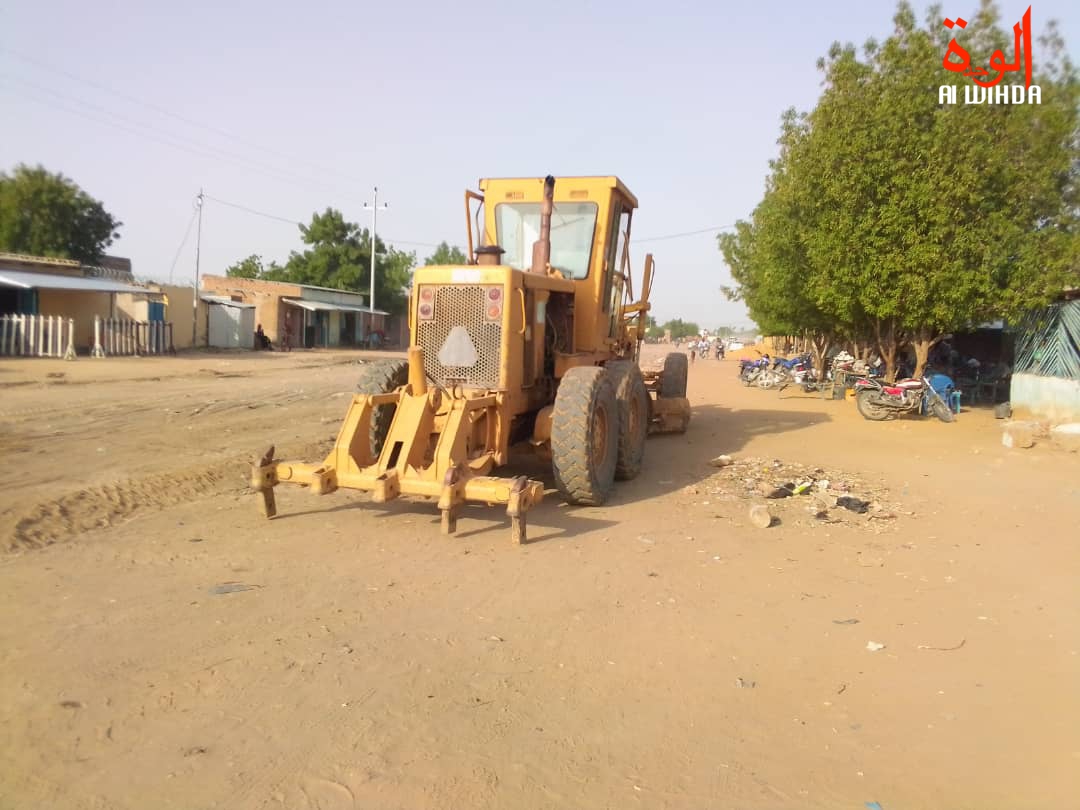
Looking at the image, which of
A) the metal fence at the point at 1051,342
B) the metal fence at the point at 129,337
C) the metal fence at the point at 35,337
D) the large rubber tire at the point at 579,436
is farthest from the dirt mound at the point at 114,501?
the metal fence at the point at 129,337

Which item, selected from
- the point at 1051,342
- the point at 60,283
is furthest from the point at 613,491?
the point at 60,283

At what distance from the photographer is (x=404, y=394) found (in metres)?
6.34

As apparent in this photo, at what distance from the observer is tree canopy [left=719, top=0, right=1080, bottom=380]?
1339cm

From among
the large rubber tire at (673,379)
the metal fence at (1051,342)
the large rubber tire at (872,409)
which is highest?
the metal fence at (1051,342)

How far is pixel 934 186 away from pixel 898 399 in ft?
12.8

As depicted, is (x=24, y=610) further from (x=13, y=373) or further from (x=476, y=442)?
(x=13, y=373)

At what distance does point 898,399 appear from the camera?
580 inches

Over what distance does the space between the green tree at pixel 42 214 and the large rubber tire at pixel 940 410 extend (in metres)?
31.0

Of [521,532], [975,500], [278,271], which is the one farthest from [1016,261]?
[278,271]

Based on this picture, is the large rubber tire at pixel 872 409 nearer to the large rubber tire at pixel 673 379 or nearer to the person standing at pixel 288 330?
the large rubber tire at pixel 673 379

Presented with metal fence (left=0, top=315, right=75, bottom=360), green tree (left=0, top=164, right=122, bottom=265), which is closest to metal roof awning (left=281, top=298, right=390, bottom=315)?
green tree (left=0, top=164, right=122, bottom=265)

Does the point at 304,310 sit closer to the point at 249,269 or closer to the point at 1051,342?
the point at 249,269

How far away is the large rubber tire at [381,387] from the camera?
709 centimetres

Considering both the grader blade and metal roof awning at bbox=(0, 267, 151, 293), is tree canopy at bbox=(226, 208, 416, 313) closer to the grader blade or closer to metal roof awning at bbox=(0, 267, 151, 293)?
metal roof awning at bbox=(0, 267, 151, 293)
